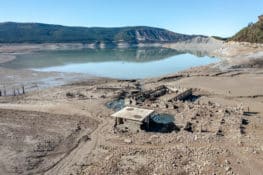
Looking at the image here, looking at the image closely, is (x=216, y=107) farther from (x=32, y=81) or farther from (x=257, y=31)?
(x=257, y=31)

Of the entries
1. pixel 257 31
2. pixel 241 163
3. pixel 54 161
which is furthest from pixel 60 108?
pixel 257 31

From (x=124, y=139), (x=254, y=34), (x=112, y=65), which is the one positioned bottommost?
(x=124, y=139)

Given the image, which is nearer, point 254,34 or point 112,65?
point 112,65

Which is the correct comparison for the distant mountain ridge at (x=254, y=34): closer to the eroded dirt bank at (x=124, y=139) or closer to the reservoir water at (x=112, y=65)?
the reservoir water at (x=112, y=65)

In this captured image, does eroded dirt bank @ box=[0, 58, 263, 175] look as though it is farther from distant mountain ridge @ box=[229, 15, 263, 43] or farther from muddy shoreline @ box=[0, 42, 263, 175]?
distant mountain ridge @ box=[229, 15, 263, 43]

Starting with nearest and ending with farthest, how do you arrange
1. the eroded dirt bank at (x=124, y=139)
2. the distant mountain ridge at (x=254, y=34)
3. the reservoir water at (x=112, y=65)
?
the eroded dirt bank at (x=124, y=139), the reservoir water at (x=112, y=65), the distant mountain ridge at (x=254, y=34)

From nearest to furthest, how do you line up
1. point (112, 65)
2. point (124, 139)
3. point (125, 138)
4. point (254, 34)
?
point (124, 139) → point (125, 138) → point (112, 65) → point (254, 34)

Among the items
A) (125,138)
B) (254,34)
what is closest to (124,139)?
(125,138)

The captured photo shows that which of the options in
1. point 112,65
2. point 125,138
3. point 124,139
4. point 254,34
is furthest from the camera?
point 254,34

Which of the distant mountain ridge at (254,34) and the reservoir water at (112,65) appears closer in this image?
the reservoir water at (112,65)

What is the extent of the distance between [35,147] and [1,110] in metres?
12.8

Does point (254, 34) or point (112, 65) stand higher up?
point (254, 34)

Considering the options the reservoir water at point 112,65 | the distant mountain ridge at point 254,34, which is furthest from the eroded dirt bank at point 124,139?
the distant mountain ridge at point 254,34

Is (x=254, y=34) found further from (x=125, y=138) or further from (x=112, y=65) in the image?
(x=125, y=138)
